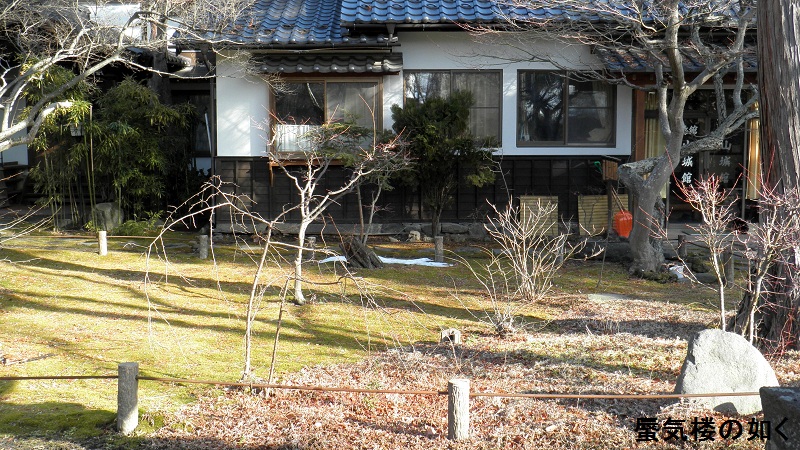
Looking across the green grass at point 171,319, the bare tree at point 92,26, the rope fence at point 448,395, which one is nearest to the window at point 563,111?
the green grass at point 171,319

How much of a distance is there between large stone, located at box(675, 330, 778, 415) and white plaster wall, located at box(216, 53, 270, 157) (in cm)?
969

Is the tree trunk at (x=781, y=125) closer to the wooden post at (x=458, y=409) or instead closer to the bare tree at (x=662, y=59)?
the bare tree at (x=662, y=59)

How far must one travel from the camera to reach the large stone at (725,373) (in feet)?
18.5

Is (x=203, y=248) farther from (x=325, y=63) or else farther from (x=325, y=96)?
(x=325, y=63)

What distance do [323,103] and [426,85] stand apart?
190 cm

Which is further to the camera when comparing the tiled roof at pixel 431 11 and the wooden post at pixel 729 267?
the tiled roof at pixel 431 11

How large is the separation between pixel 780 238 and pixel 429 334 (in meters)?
3.46

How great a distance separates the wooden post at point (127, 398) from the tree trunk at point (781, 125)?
5.25m

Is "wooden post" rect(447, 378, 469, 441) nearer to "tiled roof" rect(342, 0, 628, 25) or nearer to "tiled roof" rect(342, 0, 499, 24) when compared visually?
"tiled roof" rect(342, 0, 628, 25)

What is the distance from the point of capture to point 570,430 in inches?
215

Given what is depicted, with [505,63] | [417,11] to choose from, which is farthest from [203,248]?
[505,63]

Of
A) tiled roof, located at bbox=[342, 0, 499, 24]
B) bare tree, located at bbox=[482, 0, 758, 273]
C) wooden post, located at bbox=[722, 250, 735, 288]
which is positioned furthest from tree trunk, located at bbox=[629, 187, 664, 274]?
tiled roof, located at bbox=[342, 0, 499, 24]

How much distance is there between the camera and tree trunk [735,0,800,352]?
6.93 m

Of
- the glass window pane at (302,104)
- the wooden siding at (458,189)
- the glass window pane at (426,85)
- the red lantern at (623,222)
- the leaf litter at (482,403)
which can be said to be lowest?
the leaf litter at (482,403)
